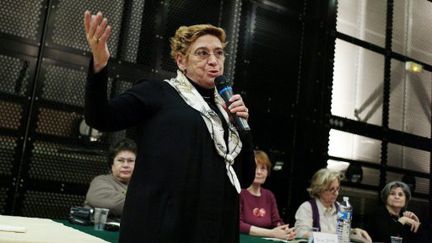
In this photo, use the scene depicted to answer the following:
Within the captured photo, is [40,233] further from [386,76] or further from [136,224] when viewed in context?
[386,76]

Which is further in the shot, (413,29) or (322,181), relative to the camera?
(413,29)

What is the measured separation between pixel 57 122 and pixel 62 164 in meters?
0.30

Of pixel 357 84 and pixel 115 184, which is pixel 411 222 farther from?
pixel 115 184

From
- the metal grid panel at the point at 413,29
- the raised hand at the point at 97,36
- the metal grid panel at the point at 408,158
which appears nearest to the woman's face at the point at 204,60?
the raised hand at the point at 97,36

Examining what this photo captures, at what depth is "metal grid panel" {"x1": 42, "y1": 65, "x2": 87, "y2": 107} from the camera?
311 cm

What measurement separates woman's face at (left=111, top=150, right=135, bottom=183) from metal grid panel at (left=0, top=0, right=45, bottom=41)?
1047 millimetres

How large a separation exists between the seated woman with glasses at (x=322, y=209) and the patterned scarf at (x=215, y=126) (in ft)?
7.01

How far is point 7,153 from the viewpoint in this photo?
2949mm

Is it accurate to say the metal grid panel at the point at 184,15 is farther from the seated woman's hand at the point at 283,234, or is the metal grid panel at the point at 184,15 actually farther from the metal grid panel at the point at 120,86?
the seated woman's hand at the point at 283,234

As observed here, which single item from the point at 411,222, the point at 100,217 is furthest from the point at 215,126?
the point at 411,222

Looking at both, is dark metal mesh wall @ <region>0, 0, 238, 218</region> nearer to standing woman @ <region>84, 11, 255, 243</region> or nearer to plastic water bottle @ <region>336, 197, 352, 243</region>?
plastic water bottle @ <region>336, 197, 352, 243</region>

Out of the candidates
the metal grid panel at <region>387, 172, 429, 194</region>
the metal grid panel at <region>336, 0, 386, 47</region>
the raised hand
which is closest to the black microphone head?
the raised hand

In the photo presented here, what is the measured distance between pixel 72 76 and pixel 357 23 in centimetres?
340

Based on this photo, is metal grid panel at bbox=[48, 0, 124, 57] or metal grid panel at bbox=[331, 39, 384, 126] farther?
metal grid panel at bbox=[331, 39, 384, 126]
